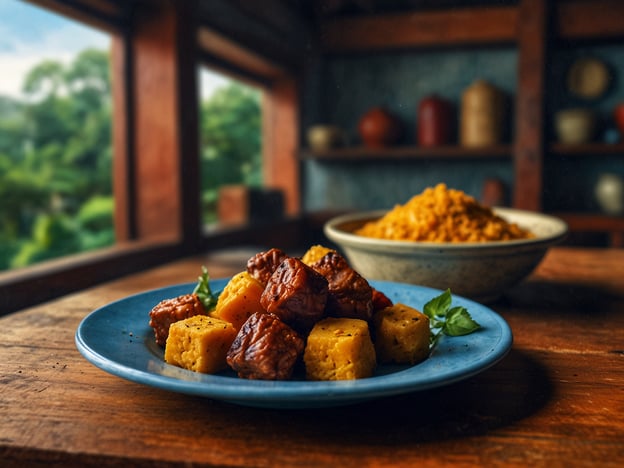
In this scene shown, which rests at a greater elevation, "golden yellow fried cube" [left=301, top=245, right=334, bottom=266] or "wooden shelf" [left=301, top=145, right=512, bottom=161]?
"wooden shelf" [left=301, top=145, right=512, bottom=161]

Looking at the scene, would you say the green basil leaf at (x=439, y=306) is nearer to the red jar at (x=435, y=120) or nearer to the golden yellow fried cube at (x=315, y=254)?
the golden yellow fried cube at (x=315, y=254)

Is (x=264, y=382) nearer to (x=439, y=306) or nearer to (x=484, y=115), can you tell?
(x=439, y=306)

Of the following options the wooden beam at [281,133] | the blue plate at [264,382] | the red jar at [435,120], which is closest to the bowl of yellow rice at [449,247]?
the blue plate at [264,382]

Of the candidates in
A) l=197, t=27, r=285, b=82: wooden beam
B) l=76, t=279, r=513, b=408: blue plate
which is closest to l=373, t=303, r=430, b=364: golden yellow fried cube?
l=76, t=279, r=513, b=408: blue plate

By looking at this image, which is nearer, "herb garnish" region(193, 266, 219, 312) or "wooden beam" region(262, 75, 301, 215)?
"herb garnish" region(193, 266, 219, 312)

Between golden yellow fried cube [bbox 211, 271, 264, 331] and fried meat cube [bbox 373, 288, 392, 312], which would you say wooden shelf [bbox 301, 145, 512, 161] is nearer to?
fried meat cube [bbox 373, 288, 392, 312]

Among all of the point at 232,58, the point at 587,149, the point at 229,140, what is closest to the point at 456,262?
the point at 229,140

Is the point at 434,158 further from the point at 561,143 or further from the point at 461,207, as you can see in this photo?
the point at 461,207
